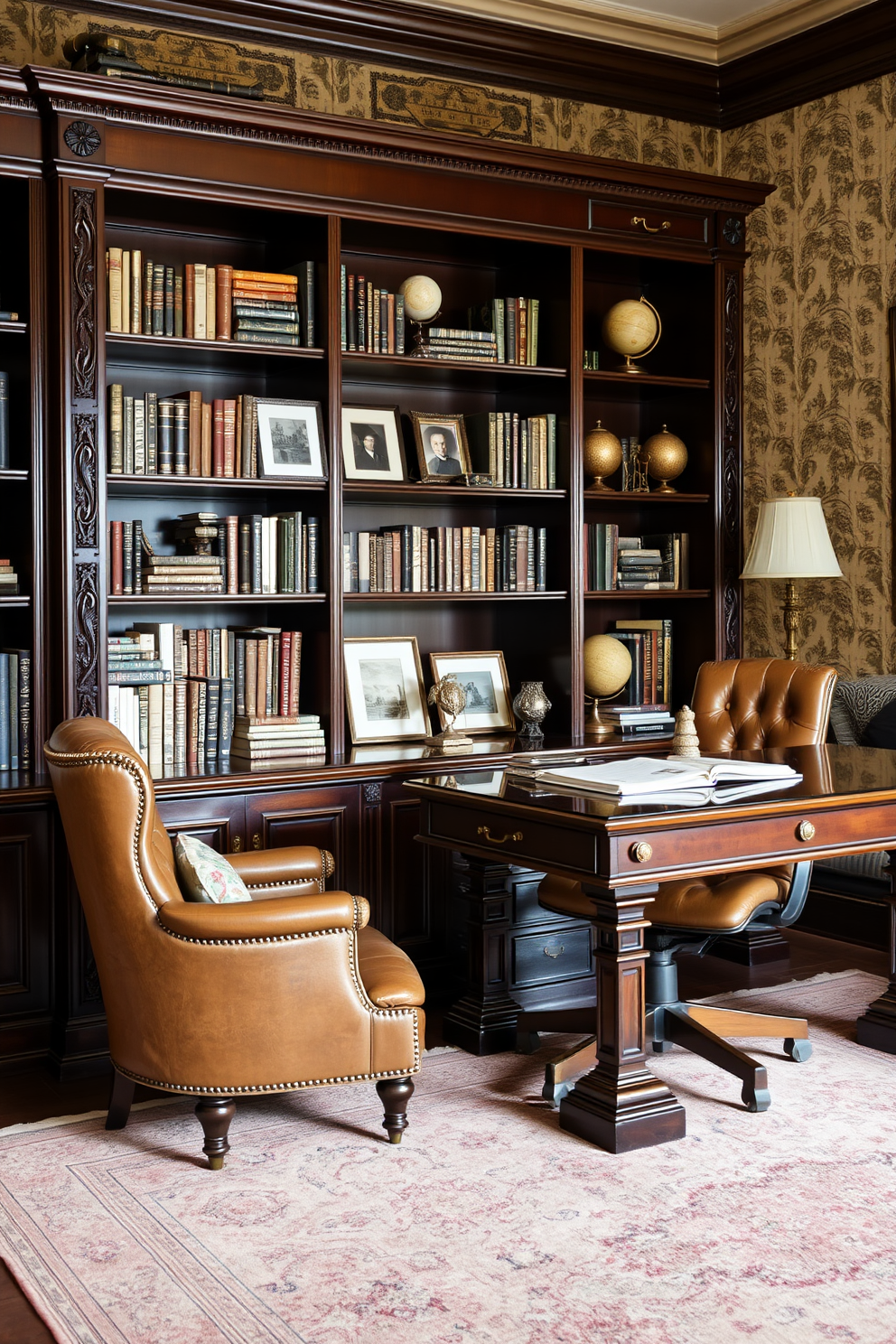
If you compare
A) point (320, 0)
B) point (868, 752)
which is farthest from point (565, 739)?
point (320, 0)

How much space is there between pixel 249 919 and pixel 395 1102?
0.58 meters

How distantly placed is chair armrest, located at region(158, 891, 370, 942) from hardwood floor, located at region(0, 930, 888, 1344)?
749 millimetres

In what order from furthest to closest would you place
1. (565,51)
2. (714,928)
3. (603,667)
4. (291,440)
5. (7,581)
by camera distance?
(565,51) → (603,667) → (291,440) → (7,581) → (714,928)

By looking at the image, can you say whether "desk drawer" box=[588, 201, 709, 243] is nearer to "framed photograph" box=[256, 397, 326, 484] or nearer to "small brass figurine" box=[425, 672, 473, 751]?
"framed photograph" box=[256, 397, 326, 484]

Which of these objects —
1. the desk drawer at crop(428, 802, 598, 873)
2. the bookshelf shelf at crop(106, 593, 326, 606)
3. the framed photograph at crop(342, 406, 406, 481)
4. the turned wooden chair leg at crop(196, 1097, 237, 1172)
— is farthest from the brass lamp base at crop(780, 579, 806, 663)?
the turned wooden chair leg at crop(196, 1097, 237, 1172)

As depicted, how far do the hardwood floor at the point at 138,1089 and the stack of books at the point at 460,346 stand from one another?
2.19m

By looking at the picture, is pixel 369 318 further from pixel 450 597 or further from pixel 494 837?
pixel 494 837

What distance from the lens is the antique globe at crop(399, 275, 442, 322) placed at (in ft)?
14.9

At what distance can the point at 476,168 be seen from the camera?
4.42 m

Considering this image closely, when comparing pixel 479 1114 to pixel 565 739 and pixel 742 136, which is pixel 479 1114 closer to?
pixel 565 739

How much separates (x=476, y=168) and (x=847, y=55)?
1761 millimetres

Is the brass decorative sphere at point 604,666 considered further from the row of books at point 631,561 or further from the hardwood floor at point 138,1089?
the hardwood floor at point 138,1089

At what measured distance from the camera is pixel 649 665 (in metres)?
5.07

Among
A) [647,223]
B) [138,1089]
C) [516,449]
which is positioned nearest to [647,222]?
[647,223]
